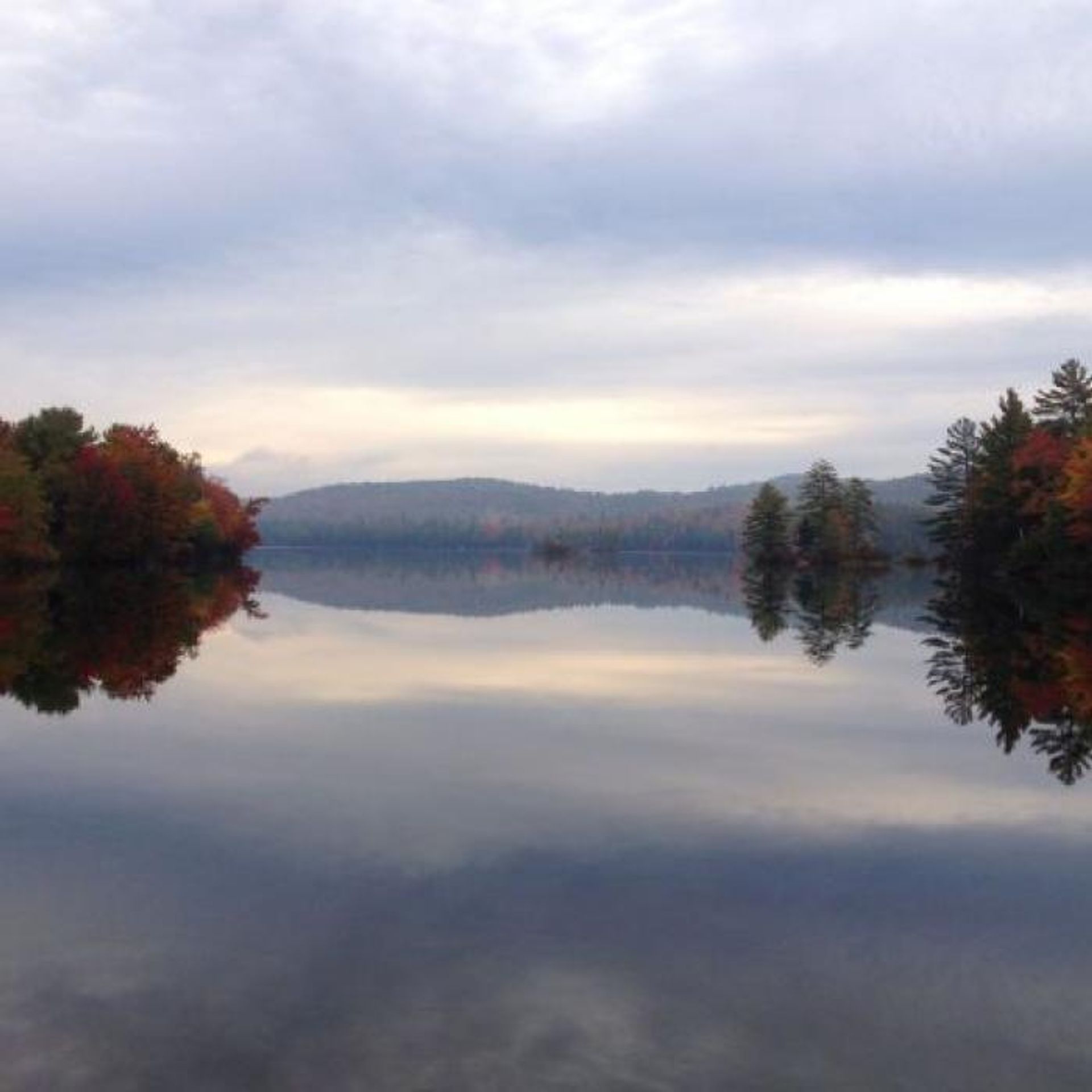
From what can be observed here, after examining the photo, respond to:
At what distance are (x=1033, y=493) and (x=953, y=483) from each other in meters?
37.6

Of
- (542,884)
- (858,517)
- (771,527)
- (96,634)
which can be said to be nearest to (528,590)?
(771,527)

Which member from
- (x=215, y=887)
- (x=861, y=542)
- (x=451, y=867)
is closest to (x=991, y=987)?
Result: (x=451, y=867)

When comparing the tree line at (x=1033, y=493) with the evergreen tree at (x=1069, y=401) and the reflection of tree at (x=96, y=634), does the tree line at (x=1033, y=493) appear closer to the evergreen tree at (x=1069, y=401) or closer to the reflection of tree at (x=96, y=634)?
the evergreen tree at (x=1069, y=401)

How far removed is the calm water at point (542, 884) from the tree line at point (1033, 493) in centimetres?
4407

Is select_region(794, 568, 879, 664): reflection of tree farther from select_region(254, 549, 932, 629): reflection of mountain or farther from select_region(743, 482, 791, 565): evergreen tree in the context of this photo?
select_region(743, 482, 791, 565): evergreen tree

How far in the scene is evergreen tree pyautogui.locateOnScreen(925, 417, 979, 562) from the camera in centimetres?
10569

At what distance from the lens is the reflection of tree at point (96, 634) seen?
95.5 feet

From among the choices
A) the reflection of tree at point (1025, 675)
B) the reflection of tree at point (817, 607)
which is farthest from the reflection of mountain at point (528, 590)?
the reflection of tree at point (1025, 675)

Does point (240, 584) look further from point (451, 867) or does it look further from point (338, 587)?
point (451, 867)

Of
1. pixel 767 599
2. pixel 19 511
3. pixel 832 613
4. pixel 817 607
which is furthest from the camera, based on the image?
pixel 19 511

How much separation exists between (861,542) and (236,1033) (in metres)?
130

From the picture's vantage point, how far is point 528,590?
97250 millimetres

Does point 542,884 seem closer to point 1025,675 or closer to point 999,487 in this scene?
point 1025,675

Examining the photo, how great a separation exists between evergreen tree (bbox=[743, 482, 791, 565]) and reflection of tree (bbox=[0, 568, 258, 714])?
231ft
